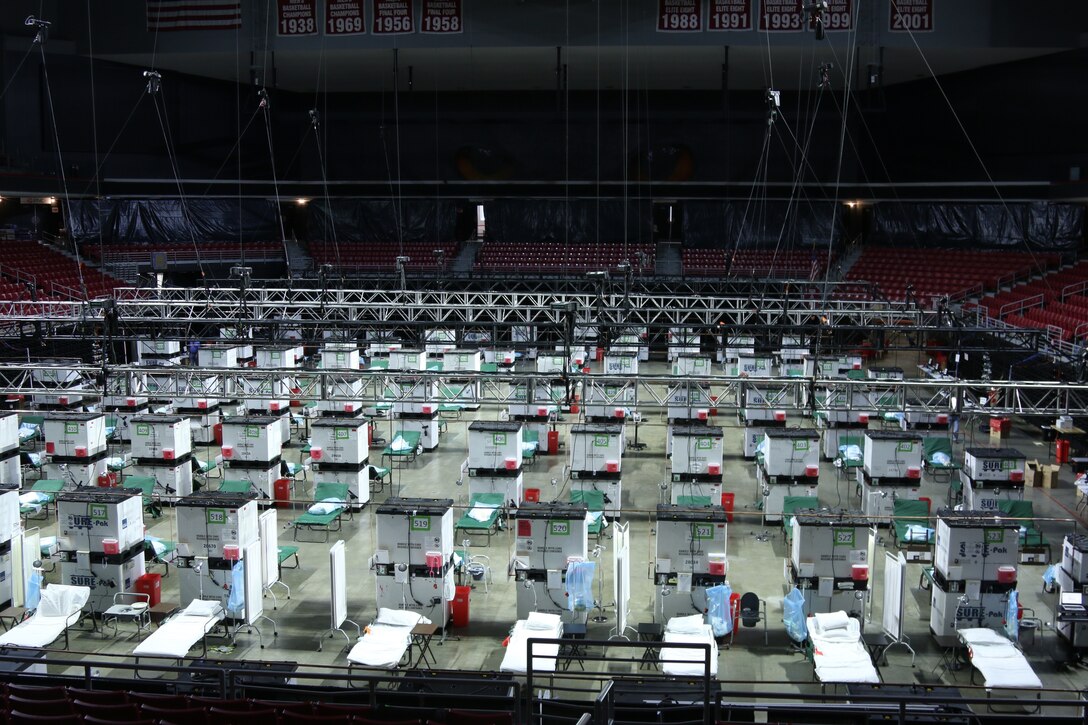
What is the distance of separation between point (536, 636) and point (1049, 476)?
1424 cm

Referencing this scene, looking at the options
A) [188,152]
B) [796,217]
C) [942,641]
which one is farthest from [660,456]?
[188,152]

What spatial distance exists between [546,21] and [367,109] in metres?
13.9

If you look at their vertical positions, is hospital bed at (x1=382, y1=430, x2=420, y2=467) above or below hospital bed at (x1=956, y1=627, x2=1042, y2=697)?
above

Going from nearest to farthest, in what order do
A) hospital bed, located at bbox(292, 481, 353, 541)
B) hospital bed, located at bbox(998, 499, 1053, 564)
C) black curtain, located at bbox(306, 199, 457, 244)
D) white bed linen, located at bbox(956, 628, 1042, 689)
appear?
white bed linen, located at bbox(956, 628, 1042, 689)
hospital bed, located at bbox(998, 499, 1053, 564)
hospital bed, located at bbox(292, 481, 353, 541)
black curtain, located at bbox(306, 199, 457, 244)

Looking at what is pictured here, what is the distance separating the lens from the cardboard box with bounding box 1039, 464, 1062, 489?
21453 mm

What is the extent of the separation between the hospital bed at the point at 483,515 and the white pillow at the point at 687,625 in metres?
4.64

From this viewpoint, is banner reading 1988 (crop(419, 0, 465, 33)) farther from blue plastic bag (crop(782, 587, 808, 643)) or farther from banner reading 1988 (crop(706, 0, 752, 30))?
blue plastic bag (crop(782, 587, 808, 643))

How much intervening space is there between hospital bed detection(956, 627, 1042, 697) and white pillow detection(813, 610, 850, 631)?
153 cm

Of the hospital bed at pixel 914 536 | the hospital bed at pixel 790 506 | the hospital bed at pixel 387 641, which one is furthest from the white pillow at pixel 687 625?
the hospital bed at pixel 914 536

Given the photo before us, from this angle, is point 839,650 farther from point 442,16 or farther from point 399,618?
point 442,16

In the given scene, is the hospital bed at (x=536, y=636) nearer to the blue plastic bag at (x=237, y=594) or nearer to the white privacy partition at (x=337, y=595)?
the white privacy partition at (x=337, y=595)

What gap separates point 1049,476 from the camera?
21500 mm

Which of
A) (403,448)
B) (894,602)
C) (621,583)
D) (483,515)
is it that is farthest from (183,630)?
(403,448)

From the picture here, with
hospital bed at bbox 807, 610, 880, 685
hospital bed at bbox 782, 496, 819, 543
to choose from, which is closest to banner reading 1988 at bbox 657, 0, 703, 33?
hospital bed at bbox 782, 496, 819, 543
